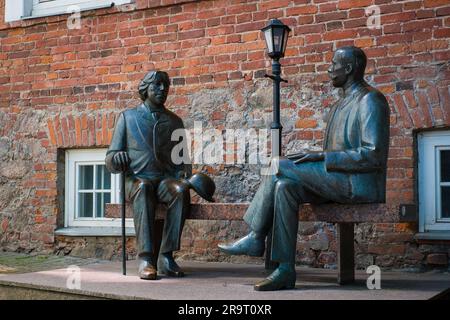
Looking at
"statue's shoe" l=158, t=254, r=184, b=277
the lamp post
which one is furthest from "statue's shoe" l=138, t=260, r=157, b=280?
the lamp post

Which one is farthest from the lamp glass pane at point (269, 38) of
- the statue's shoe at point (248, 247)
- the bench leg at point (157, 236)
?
the statue's shoe at point (248, 247)

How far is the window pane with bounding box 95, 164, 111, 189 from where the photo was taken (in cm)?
725

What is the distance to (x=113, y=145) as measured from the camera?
5227mm

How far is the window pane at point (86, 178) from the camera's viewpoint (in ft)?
24.1

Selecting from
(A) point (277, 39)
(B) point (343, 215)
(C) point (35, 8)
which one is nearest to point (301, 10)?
(A) point (277, 39)

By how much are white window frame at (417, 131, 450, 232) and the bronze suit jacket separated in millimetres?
1407

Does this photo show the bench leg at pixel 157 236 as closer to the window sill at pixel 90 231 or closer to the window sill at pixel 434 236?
the window sill at pixel 90 231

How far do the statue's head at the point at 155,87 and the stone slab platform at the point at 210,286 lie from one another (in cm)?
135

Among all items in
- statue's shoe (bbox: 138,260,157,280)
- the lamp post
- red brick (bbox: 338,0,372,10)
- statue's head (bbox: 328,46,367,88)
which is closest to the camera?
statue's head (bbox: 328,46,367,88)

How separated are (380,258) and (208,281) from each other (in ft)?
5.63

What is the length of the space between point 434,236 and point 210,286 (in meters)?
2.07

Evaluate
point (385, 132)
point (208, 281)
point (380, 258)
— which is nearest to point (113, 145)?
point (208, 281)

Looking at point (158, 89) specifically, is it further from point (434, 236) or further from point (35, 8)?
point (35, 8)

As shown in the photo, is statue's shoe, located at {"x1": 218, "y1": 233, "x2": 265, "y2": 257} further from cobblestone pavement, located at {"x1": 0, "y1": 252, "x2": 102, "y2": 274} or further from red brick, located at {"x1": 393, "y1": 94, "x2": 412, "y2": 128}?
cobblestone pavement, located at {"x1": 0, "y1": 252, "x2": 102, "y2": 274}
